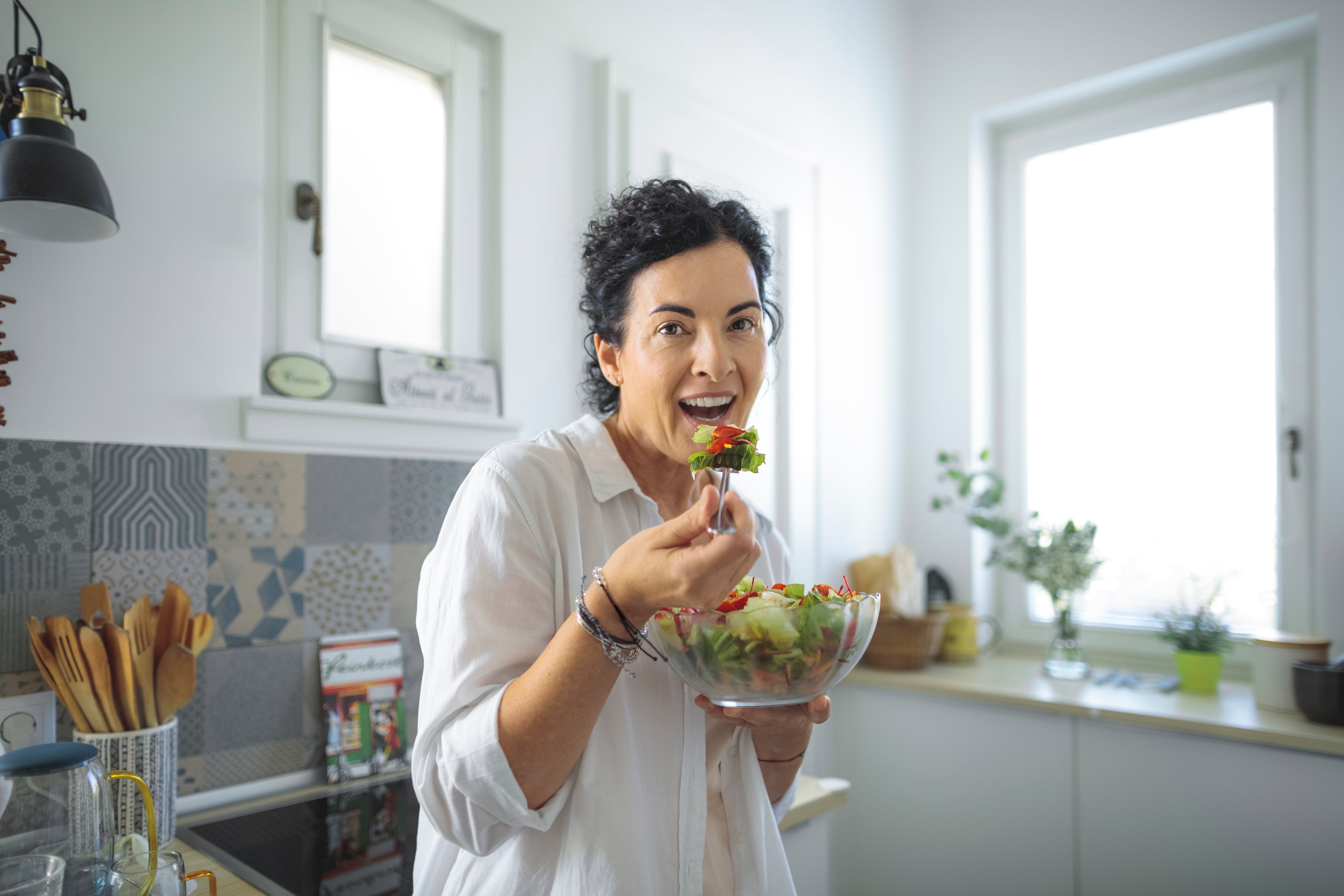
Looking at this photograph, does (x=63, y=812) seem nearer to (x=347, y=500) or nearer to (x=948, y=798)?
(x=347, y=500)

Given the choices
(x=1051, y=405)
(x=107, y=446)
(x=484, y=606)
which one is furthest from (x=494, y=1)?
(x=1051, y=405)

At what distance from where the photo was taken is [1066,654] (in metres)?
2.42

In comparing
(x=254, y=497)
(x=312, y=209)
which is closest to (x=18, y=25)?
(x=312, y=209)

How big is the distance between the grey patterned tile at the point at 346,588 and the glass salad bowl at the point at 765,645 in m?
0.83

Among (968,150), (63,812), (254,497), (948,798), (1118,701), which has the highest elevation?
(968,150)

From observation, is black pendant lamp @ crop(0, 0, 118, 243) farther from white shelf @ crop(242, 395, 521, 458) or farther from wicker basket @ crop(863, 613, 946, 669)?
wicker basket @ crop(863, 613, 946, 669)

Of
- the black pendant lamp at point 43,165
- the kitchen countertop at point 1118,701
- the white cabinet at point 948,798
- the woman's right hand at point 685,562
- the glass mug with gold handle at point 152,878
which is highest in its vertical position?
the black pendant lamp at point 43,165

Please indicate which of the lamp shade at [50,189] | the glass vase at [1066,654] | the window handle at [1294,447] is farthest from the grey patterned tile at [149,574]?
the window handle at [1294,447]

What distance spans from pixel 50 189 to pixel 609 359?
0.68 meters

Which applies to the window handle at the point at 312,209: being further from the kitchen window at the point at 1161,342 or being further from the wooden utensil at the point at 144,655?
the kitchen window at the point at 1161,342

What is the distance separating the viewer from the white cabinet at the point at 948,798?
6.98ft

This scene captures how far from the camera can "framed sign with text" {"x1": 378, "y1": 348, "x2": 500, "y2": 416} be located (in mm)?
1578

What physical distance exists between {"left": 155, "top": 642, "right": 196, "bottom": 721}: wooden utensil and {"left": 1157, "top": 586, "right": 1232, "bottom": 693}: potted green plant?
2.29 m

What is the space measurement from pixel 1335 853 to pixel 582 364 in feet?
6.02
